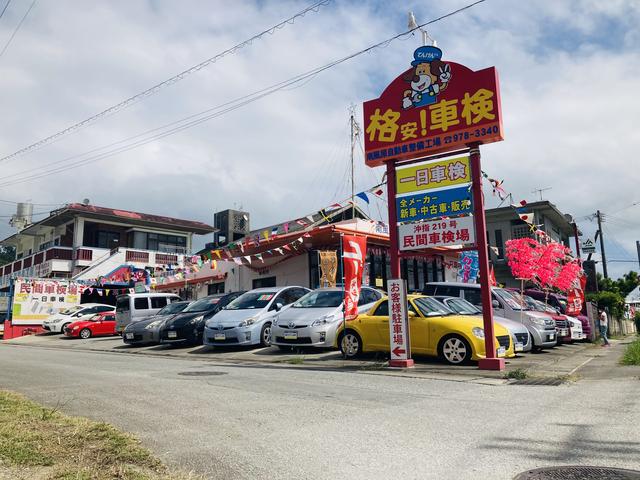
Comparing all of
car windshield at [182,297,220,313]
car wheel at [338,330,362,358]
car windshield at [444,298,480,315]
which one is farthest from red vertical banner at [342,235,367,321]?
car windshield at [182,297,220,313]

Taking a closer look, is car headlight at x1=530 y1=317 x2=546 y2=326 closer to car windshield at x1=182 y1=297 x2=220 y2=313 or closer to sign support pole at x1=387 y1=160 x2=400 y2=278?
sign support pole at x1=387 y1=160 x2=400 y2=278

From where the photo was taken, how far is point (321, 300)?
1448 centimetres

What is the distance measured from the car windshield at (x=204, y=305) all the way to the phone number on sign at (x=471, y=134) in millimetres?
10104

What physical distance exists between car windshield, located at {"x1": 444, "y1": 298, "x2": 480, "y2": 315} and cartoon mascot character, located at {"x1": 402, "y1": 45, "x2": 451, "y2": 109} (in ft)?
15.5

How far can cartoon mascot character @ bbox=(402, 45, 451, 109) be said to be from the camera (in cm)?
1128

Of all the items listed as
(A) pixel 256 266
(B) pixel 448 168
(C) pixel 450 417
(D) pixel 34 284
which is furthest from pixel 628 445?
(D) pixel 34 284

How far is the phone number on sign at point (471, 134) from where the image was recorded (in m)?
10.6

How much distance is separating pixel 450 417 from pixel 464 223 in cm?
549

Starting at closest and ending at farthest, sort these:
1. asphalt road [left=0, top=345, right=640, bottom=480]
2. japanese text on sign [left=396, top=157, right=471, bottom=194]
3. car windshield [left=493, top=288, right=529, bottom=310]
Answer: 1. asphalt road [left=0, top=345, right=640, bottom=480]
2. japanese text on sign [left=396, top=157, right=471, bottom=194]
3. car windshield [left=493, top=288, right=529, bottom=310]

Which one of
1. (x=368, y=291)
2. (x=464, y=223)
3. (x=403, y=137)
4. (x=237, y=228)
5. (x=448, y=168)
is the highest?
(x=237, y=228)

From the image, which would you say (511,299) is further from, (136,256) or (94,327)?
(136,256)

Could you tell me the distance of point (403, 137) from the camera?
38.3 ft

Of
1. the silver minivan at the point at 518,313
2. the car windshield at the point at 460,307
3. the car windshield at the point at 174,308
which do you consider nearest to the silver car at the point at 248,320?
the car windshield at the point at 174,308

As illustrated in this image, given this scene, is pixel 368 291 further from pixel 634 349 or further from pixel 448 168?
pixel 634 349
